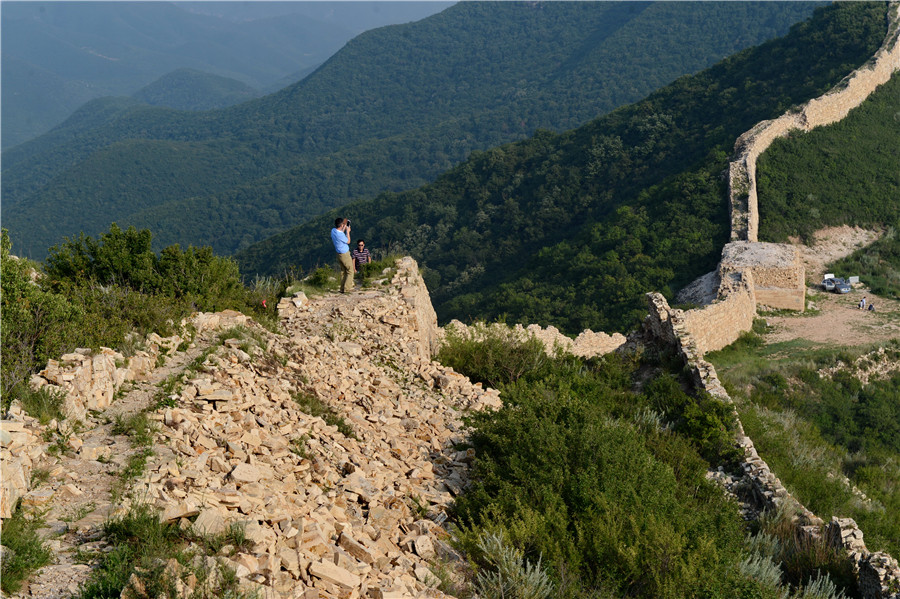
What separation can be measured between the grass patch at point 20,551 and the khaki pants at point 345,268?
7819 millimetres

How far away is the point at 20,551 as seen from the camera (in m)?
4.30

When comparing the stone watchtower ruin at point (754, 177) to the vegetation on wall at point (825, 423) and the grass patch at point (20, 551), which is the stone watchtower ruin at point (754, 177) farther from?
the grass patch at point (20, 551)

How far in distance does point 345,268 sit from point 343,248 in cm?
43

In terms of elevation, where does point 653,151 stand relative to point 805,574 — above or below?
above

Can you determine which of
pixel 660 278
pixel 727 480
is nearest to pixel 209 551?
pixel 727 480

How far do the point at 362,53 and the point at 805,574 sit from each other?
180245 mm

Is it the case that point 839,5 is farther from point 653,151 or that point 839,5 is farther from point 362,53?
point 362,53

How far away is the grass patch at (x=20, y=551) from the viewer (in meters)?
4.10

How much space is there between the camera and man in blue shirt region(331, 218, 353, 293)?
12086mm

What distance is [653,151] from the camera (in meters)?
40.6

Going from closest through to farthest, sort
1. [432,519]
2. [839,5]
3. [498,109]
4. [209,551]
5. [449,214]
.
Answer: [209,551]
[432,519]
[839,5]
[449,214]
[498,109]

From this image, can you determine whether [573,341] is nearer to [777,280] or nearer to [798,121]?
[777,280]

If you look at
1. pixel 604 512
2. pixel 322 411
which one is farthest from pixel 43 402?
pixel 604 512

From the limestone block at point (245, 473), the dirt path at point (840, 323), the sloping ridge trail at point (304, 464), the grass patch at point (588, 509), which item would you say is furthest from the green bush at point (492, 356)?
the dirt path at point (840, 323)
